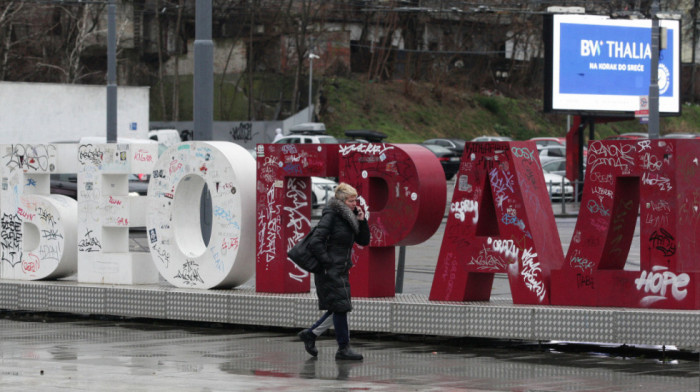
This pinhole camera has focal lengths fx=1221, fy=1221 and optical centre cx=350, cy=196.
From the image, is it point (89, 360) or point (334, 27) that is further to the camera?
point (334, 27)

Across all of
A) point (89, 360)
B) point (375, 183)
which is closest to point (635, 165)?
point (375, 183)

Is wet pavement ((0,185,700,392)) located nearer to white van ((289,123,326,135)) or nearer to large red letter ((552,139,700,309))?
large red letter ((552,139,700,309))

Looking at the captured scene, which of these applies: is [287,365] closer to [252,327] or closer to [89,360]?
[89,360]

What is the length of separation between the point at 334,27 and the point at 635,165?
54.2 meters

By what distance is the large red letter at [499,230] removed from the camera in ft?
40.7

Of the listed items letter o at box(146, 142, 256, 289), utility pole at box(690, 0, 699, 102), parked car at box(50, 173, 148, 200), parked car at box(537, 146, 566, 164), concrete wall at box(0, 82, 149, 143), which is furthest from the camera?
utility pole at box(690, 0, 699, 102)

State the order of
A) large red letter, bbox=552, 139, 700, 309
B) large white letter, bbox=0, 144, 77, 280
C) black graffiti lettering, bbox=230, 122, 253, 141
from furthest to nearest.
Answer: black graffiti lettering, bbox=230, 122, 253, 141
large white letter, bbox=0, 144, 77, 280
large red letter, bbox=552, 139, 700, 309

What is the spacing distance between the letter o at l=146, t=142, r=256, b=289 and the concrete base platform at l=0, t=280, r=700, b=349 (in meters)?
0.32

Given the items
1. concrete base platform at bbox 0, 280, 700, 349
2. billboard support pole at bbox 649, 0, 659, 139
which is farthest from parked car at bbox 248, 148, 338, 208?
concrete base platform at bbox 0, 280, 700, 349

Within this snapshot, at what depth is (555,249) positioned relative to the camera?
501 inches

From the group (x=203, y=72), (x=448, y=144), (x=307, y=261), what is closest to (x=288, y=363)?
(x=307, y=261)

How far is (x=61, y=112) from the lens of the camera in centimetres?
4416

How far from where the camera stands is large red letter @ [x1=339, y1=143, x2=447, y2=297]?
13008mm

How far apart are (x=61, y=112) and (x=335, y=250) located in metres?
34.7
